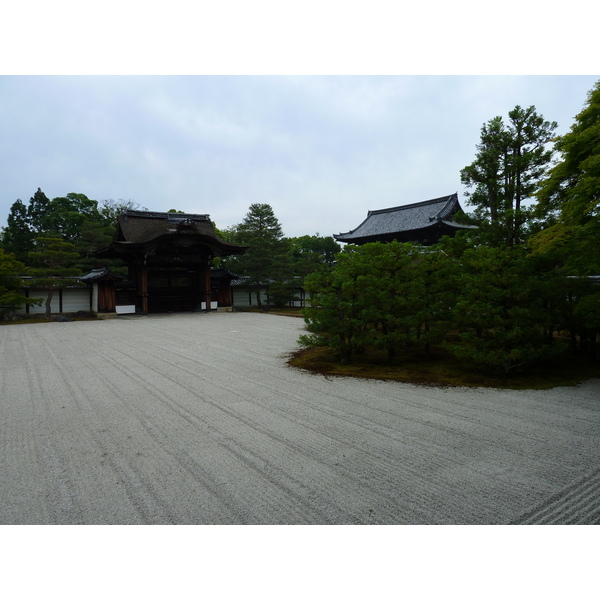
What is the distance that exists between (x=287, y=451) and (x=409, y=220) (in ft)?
62.1

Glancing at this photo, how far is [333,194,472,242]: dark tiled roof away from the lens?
59.1 ft

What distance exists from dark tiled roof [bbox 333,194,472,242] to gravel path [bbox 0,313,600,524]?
13441mm

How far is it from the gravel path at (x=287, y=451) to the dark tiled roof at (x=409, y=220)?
13.4 m

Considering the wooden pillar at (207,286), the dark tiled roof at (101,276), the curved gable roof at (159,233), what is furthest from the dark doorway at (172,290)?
the dark tiled roof at (101,276)

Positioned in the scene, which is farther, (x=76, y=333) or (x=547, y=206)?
(x=76, y=333)

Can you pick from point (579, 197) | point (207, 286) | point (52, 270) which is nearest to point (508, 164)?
point (579, 197)

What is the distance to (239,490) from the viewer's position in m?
2.86

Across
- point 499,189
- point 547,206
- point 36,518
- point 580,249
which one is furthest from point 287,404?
point 499,189

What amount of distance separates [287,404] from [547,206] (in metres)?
6.09

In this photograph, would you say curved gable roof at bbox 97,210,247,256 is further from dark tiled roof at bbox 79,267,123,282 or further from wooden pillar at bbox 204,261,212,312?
dark tiled roof at bbox 79,267,123,282

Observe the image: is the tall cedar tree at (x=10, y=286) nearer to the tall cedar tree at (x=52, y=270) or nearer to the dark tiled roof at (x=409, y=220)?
the tall cedar tree at (x=52, y=270)

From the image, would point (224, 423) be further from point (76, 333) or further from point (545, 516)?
point (76, 333)

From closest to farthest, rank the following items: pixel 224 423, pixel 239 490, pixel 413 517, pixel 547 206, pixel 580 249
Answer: pixel 413 517 → pixel 239 490 → pixel 224 423 → pixel 580 249 → pixel 547 206

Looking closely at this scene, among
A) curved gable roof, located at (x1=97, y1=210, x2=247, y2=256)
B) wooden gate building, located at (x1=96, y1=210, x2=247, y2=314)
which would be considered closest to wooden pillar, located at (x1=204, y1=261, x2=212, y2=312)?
wooden gate building, located at (x1=96, y1=210, x2=247, y2=314)
